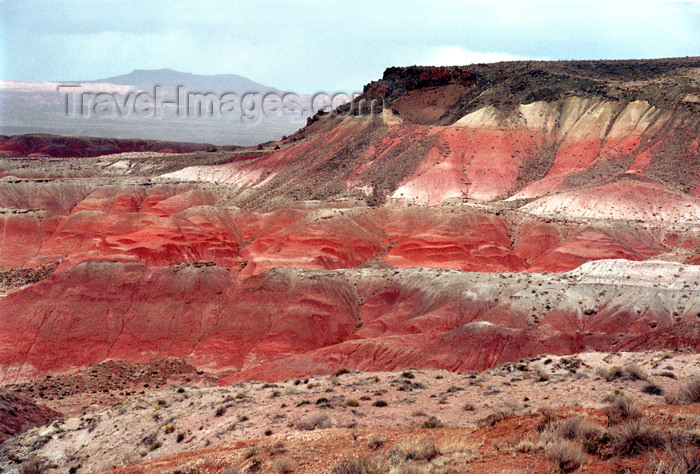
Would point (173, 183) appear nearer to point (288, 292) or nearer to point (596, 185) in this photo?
point (288, 292)

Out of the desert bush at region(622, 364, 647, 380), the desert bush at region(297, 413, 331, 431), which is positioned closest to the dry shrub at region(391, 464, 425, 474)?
the desert bush at region(297, 413, 331, 431)

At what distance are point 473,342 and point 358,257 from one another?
108 feet

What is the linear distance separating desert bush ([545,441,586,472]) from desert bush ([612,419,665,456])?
0.63 metres

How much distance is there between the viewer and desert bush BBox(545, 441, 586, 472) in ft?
31.6

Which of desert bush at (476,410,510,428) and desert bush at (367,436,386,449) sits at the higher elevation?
desert bush at (476,410,510,428)

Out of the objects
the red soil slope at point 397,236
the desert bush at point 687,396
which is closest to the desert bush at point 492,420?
the desert bush at point 687,396

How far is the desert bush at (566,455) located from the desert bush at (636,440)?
626 mm

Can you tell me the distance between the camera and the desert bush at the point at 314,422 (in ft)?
51.6

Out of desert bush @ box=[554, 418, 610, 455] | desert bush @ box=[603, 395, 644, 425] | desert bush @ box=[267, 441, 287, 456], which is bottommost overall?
desert bush @ box=[267, 441, 287, 456]

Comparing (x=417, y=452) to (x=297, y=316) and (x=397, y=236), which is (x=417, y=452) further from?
(x=397, y=236)

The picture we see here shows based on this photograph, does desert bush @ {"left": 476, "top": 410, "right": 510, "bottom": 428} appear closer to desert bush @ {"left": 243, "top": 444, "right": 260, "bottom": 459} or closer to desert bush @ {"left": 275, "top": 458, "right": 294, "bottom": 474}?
desert bush @ {"left": 275, "top": 458, "right": 294, "bottom": 474}

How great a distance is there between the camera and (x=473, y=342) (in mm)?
30734

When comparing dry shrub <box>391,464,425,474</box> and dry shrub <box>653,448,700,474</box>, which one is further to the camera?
dry shrub <box>391,464,425,474</box>

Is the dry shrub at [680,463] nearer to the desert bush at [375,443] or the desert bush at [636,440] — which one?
the desert bush at [636,440]
